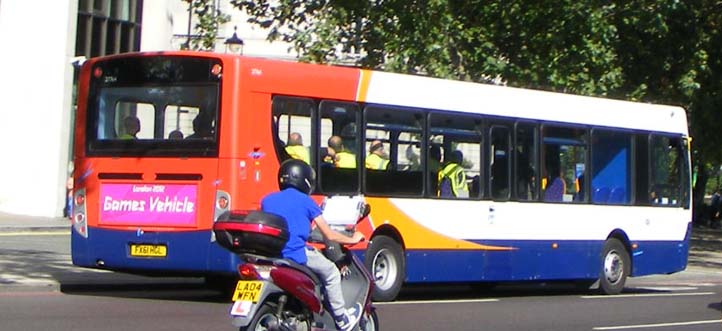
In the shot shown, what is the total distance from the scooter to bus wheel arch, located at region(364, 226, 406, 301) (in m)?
6.67

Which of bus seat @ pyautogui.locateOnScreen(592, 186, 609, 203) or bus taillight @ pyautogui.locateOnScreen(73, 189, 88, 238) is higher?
bus seat @ pyautogui.locateOnScreen(592, 186, 609, 203)

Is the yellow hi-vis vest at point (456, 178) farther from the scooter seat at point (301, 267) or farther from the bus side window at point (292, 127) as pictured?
the scooter seat at point (301, 267)

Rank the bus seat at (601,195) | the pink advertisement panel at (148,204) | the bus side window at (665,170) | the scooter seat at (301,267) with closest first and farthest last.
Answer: the scooter seat at (301,267) → the pink advertisement panel at (148,204) → the bus seat at (601,195) → the bus side window at (665,170)

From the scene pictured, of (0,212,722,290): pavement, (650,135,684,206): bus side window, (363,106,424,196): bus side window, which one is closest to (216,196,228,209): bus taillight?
(363,106,424,196): bus side window

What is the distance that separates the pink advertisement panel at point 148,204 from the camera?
15.4 metres

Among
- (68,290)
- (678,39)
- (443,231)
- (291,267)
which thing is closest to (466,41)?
(678,39)

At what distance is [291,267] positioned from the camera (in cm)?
1002

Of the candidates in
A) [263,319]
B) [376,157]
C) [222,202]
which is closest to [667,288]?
[376,157]

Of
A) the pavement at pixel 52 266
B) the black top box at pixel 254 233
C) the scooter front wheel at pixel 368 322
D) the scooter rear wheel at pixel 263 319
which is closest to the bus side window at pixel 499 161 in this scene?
the pavement at pixel 52 266

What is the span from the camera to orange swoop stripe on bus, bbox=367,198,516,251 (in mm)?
17016

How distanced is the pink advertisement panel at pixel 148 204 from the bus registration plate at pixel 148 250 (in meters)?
0.25

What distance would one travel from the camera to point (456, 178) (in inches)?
725

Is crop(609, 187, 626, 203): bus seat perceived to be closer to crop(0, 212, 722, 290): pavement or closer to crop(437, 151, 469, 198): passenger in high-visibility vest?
crop(437, 151, 469, 198): passenger in high-visibility vest

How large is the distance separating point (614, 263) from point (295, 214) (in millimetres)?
12005
